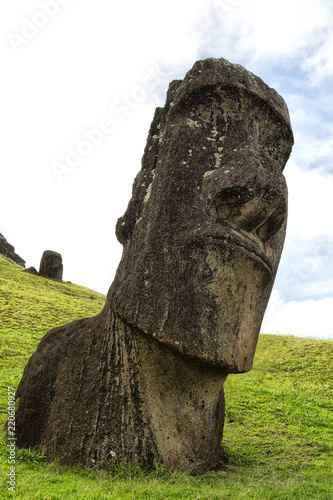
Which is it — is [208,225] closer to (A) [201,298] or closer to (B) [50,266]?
(A) [201,298]

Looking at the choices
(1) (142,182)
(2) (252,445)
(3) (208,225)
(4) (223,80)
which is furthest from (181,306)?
(2) (252,445)

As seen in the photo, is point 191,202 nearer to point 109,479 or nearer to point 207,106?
point 207,106

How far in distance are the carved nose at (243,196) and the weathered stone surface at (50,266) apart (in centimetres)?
2377

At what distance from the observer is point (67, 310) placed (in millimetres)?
15734

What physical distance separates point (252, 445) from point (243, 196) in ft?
11.8

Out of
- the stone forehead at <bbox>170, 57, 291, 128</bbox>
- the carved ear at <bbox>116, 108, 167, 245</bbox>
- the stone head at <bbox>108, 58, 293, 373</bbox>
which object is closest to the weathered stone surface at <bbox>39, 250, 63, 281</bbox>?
the carved ear at <bbox>116, 108, 167, 245</bbox>

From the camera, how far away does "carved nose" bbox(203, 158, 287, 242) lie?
170 inches

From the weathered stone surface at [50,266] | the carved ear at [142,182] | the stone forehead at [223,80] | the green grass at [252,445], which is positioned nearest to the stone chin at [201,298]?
the carved ear at [142,182]

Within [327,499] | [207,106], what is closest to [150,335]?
[327,499]

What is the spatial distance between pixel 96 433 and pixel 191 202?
2.55 metres

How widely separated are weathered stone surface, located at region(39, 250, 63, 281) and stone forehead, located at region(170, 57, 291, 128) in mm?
23120

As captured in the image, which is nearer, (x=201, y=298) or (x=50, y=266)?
(x=201, y=298)

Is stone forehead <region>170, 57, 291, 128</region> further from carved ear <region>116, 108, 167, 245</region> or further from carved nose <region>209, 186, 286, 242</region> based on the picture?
carved nose <region>209, 186, 286, 242</region>

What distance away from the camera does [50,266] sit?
88.4 ft
